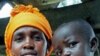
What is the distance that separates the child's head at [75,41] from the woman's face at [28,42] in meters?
0.11


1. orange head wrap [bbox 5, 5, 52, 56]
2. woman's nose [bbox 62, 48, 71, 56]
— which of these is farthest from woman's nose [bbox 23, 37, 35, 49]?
woman's nose [bbox 62, 48, 71, 56]

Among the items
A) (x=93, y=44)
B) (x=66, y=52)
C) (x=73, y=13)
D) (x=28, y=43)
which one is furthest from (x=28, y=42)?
(x=73, y=13)

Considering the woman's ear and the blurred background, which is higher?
the blurred background

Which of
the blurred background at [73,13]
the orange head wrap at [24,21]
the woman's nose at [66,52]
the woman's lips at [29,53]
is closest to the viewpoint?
the woman's nose at [66,52]

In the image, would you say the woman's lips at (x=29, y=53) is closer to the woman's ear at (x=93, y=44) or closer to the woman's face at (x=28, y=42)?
the woman's face at (x=28, y=42)

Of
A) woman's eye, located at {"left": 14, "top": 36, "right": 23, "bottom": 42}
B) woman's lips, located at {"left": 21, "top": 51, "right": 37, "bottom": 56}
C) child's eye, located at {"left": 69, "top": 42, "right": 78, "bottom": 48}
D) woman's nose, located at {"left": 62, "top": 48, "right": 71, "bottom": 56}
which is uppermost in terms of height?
woman's eye, located at {"left": 14, "top": 36, "right": 23, "bottom": 42}

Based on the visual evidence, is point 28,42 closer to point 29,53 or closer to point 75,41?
point 29,53

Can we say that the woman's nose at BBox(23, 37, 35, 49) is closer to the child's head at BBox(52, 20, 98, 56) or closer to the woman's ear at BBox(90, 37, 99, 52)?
the child's head at BBox(52, 20, 98, 56)

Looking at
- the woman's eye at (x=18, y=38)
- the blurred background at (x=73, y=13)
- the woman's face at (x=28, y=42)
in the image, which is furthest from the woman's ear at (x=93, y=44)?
the blurred background at (x=73, y=13)

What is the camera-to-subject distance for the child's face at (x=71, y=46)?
2773 mm

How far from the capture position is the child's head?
2.78 meters

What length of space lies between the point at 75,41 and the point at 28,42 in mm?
358

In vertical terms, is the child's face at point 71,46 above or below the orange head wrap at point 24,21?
below

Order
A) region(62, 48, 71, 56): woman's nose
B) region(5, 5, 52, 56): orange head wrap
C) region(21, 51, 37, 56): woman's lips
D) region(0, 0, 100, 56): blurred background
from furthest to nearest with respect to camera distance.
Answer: region(0, 0, 100, 56): blurred background
region(5, 5, 52, 56): orange head wrap
region(21, 51, 37, 56): woman's lips
region(62, 48, 71, 56): woman's nose
